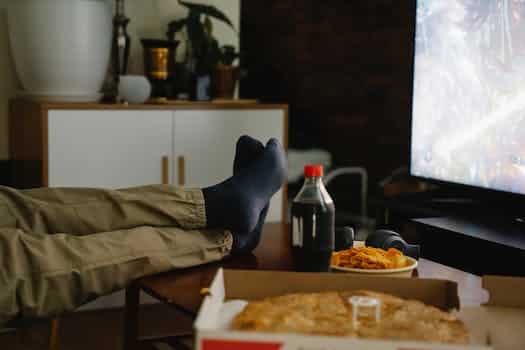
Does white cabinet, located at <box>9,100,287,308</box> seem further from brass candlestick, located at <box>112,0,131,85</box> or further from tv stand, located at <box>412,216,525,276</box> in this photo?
tv stand, located at <box>412,216,525,276</box>

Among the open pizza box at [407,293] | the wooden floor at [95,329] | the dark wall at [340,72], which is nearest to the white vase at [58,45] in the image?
the wooden floor at [95,329]

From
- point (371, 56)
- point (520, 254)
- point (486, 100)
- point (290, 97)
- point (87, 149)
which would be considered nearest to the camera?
point (520, 254)

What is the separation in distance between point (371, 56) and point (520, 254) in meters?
3.05

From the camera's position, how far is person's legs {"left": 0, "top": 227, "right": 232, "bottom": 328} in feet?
5.55

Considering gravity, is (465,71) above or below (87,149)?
above

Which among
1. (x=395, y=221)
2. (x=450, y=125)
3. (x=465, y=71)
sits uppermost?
(x=465, y=71)

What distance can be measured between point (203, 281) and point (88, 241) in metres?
0.30

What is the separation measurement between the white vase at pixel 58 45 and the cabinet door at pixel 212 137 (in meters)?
0.40

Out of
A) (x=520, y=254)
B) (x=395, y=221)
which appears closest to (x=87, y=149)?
(x=395, y=221)

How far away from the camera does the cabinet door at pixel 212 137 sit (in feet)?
11.0

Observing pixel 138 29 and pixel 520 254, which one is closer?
pixel 520 254

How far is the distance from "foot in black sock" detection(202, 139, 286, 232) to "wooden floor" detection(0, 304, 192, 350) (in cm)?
100

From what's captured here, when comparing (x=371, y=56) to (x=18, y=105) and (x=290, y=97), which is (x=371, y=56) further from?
(x=18, y=105)

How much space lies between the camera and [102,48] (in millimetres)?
3287
